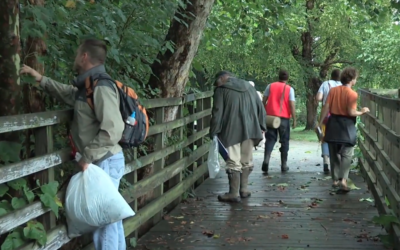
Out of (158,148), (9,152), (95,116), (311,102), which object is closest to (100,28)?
(95,116)

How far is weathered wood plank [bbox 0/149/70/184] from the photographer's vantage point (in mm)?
A: 3564

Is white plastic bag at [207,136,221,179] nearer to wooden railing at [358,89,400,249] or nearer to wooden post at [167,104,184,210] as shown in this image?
wooden post at [167,104,184,210]

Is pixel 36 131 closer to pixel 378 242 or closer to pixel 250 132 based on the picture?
pixel 378 242

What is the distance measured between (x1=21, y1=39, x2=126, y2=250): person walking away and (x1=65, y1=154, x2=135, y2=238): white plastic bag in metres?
0.10

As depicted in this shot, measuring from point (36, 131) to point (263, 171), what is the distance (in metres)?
7.61

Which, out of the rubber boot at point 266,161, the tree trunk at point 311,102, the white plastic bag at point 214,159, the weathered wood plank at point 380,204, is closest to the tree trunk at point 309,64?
the tree trunk at point 311,102

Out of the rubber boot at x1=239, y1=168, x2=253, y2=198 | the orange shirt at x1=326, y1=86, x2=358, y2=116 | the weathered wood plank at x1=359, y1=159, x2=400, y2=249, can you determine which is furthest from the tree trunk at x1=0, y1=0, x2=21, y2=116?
the orange shirt at x1=326, y1=86, x2=358, y2=116

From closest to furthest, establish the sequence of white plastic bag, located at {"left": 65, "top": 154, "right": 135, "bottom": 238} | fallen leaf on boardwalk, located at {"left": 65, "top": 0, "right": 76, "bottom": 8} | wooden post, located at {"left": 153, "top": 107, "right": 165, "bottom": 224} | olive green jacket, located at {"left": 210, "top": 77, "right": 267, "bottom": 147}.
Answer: white plastic bag, located at {"left": 65, "top": 154, "right": 135, "bottom": 238} → fallen leaf on boardwalk, located at {"left": 65, "top": 0, "right": 76, "bottom": 8} → wooden post, located at {"left": 153, "top": 107, "right": 165, "bottom": 224} → olive green jacket, located at {"left": 210, "top": 77, "right": 267, "bottom": 147}

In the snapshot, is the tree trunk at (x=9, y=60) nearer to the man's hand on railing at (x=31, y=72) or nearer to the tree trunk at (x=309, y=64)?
the man's hand on railing at (x=31, y=72)

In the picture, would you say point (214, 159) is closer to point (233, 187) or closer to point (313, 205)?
point (233, 187)

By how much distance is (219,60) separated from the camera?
22.8 metres

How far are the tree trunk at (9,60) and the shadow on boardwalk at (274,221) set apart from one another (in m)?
2.52

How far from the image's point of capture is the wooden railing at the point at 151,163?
12.3 ft

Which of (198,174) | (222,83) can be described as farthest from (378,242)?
(198,174)
